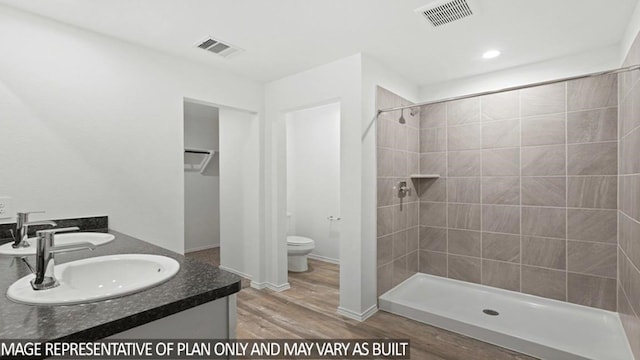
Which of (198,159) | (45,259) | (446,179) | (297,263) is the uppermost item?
(198,159)

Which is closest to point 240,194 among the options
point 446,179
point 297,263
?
point 297,263

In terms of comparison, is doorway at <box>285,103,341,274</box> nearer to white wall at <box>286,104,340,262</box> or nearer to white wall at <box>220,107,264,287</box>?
white wall at <box>286,104,340,262</box>

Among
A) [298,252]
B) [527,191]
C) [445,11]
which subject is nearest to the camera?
[445,11]

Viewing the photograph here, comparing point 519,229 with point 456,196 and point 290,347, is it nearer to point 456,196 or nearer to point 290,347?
point 456,196

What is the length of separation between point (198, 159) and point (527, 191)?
482 centimetres

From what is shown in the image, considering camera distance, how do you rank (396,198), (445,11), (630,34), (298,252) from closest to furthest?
1. (445,11)
2. (630,34)
3. (396,198)
4. (298,252)

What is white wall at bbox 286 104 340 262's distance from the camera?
4.58m

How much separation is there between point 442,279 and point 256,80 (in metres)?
3.10

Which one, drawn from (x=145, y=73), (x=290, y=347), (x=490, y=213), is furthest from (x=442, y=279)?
(x=145, y=73)

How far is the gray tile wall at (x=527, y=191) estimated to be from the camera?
8.81ft

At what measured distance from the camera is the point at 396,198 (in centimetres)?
325

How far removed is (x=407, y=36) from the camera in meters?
2.45

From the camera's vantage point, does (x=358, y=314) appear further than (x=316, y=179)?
No

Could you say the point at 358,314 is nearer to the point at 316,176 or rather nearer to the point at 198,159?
the point at 316,176
